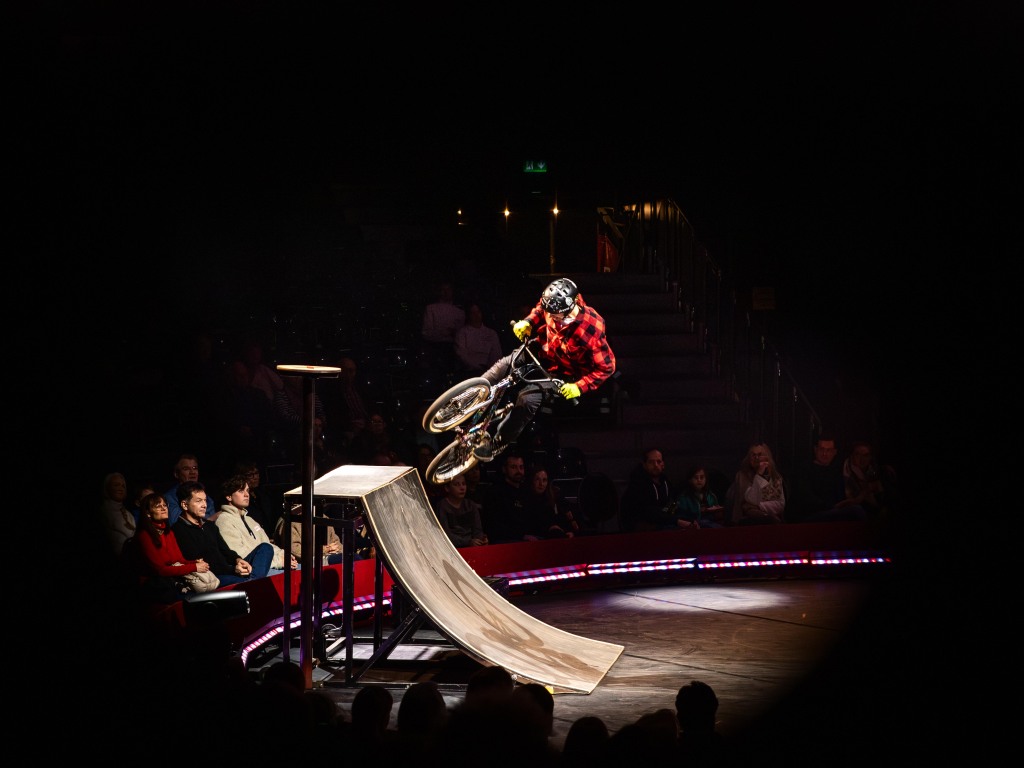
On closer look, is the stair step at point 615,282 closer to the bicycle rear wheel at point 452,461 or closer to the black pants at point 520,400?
the black pants at point 520,400

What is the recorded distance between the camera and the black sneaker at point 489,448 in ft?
26.8

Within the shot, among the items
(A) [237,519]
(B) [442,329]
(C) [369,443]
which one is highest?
(B) [442,329]

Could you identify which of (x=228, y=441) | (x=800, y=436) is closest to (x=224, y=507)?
(x=228, y=441)

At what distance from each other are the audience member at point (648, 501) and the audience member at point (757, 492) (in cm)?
67

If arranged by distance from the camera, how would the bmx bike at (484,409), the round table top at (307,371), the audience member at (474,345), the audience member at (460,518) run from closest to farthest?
1. the round table top at (307,371)
2. the bmx bike at (484,409)
3. the audience member at (460,518)
4. the audience member at (474,345)

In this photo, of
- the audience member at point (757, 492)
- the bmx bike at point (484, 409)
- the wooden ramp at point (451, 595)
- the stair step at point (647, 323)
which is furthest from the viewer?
the stair step at point (647, 323)

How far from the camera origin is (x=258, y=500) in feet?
28.8

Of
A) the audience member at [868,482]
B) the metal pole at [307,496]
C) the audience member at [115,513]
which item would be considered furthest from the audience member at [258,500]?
the audience member at [868,482]

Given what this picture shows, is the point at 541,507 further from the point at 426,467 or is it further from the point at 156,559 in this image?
the point at 156,559

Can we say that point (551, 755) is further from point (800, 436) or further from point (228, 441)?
point (800, 436)

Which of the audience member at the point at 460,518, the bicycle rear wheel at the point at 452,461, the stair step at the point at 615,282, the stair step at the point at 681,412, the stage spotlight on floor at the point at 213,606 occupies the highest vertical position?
the stair step at the point at 615,282

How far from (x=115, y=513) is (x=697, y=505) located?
5.04 m

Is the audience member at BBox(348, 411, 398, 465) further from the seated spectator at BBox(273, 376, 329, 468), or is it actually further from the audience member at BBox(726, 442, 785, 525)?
the audience member at BBox(726, 442, 785, 525)

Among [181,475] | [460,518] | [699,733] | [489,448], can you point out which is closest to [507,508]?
[460,518]
